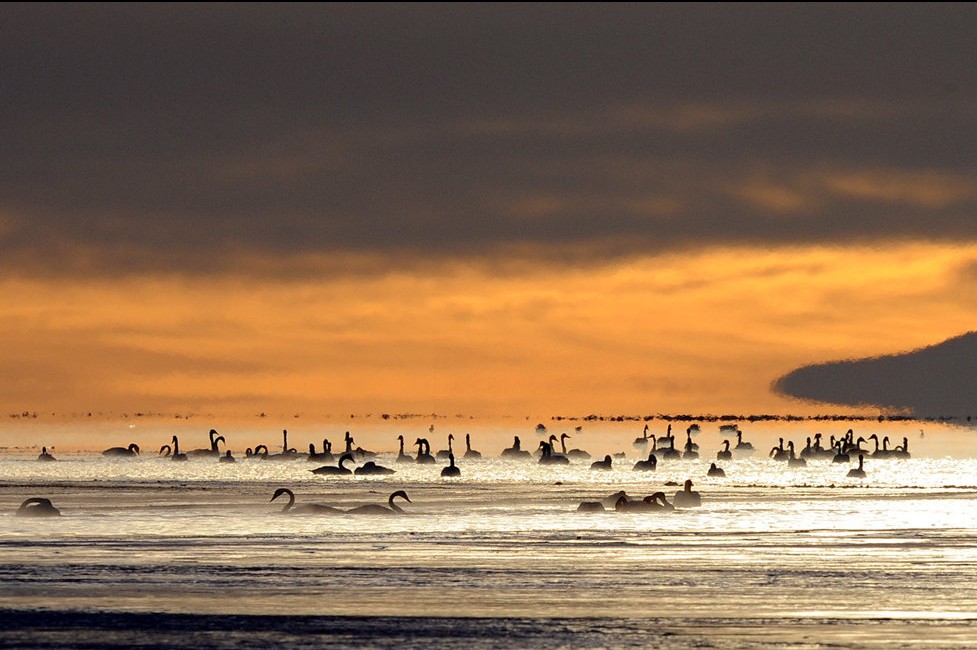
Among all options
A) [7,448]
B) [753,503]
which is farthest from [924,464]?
[7,448]

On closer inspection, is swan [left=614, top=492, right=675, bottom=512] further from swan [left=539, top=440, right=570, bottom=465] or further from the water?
swan [left=539, top=440, right=570, bottom=465]

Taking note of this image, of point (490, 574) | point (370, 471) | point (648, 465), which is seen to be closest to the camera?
point (490, 574)

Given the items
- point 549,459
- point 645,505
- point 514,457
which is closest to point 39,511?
point 645,505

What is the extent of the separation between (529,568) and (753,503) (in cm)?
3090

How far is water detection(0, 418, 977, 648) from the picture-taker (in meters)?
25.4

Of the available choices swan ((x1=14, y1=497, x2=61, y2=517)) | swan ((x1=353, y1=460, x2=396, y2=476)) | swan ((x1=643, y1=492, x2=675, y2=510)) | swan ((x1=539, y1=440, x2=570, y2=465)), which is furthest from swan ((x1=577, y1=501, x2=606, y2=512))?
swan ((x1=539, y1=440, x2=570, y2=465))

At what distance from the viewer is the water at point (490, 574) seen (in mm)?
25359

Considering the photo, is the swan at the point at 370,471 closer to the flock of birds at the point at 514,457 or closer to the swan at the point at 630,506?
the flock of birds at the point at 514,457

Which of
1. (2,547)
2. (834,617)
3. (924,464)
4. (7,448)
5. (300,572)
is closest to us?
(834,617)

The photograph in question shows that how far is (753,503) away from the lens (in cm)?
6531

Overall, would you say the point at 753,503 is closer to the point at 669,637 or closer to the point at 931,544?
the point at 931,544

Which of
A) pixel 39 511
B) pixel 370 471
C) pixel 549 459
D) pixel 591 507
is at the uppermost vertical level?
pixel 549 459

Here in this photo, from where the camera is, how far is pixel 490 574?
34.1 m

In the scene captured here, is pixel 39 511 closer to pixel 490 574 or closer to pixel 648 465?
pixel 490 574
